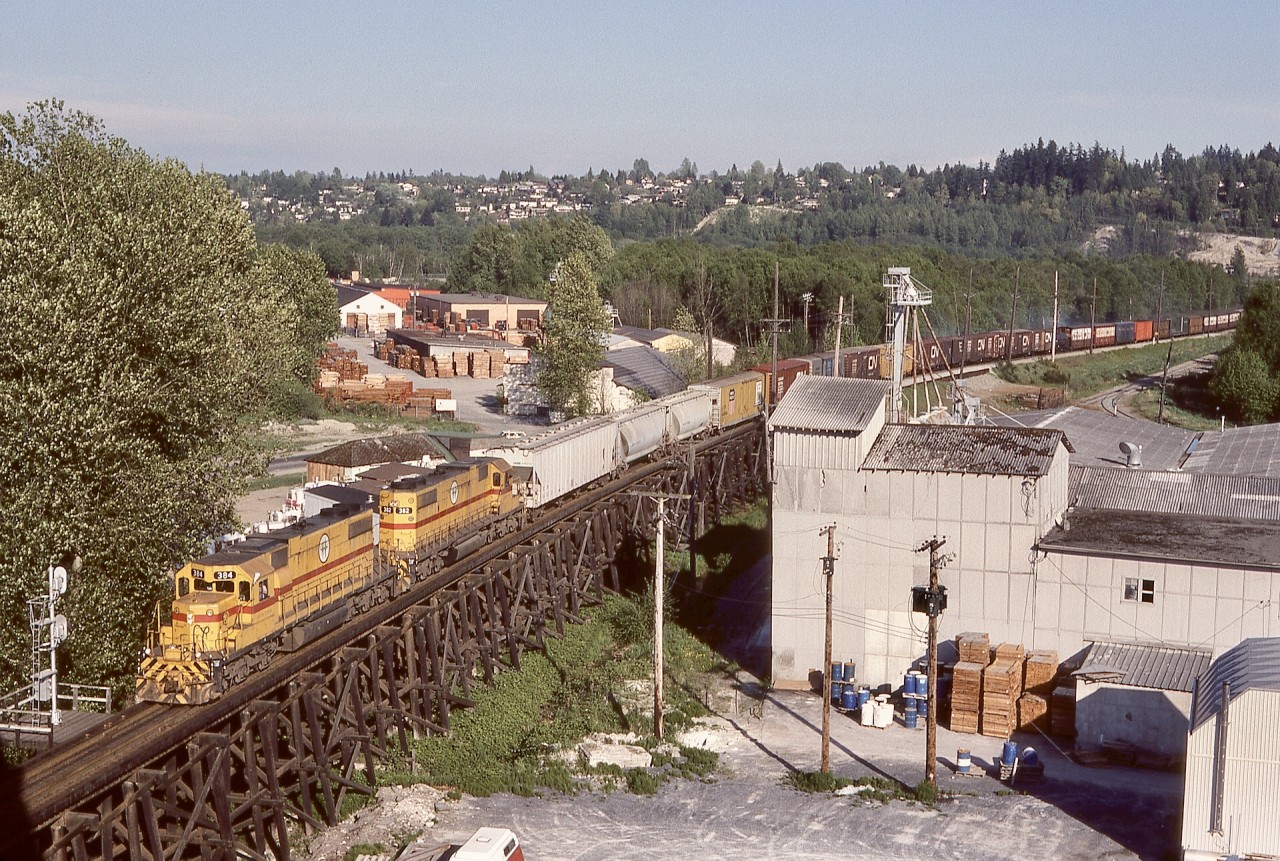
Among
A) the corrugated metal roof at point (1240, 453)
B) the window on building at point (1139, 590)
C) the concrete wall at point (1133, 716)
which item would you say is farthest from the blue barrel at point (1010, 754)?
the corrugated metal roof at point (1240, 453)

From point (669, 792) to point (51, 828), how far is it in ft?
51.7

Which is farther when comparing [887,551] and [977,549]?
[887,551]

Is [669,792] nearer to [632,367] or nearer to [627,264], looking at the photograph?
[632,367]

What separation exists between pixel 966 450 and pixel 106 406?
2537 centimetres

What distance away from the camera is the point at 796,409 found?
42.0 m

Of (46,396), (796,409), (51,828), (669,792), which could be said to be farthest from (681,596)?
(51,828)

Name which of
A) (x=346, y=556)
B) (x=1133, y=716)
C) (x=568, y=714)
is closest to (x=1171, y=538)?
(x=1133, y=716)

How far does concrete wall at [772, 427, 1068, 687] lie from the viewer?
3859cm

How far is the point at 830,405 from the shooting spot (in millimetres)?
42000

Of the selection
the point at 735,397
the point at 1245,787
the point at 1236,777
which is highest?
the point at 735,397

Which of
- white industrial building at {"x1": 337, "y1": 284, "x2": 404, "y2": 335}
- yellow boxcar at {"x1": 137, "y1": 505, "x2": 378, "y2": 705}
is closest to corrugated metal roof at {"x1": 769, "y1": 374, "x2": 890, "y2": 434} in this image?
yellow boxcar at {"x1": 137, "y1": 505, "x2": 378, "y2": 705}

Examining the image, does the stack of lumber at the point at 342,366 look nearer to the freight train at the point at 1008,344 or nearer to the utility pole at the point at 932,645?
the freight train at the point at 1008,344

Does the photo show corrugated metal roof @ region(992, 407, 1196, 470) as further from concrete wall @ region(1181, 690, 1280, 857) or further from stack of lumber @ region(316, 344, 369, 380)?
stack of lumber @ region(316, 344, 369, 380)

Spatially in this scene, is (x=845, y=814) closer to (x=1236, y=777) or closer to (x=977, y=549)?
(x=1236, y=777)
